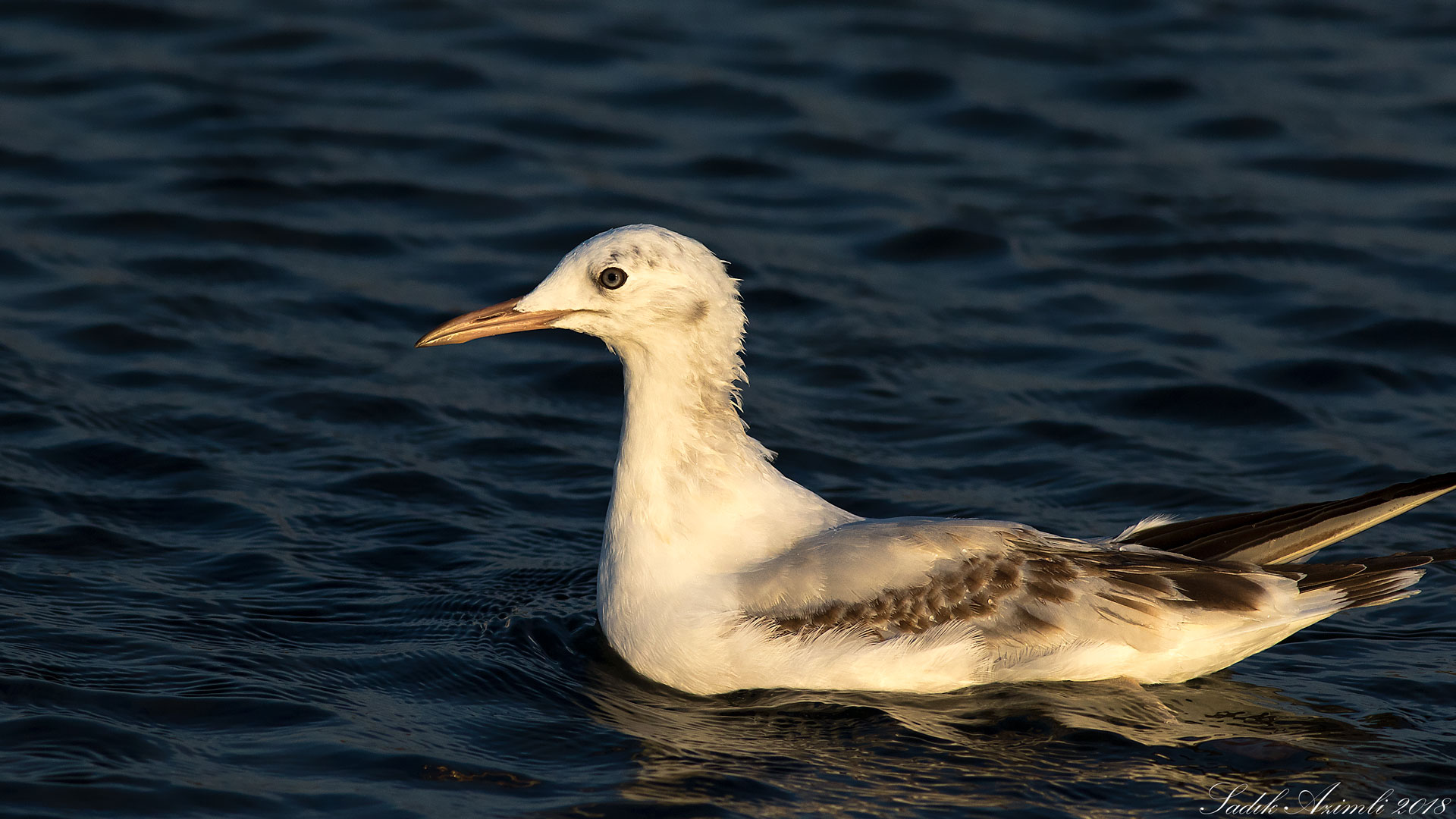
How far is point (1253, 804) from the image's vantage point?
712 centimetres

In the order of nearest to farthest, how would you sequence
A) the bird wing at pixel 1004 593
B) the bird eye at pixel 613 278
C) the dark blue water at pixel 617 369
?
1. the dark blue water at pixel 617 369
2. the bird wing at pixel 1004 593
3. the bird eye at pixel 613 278

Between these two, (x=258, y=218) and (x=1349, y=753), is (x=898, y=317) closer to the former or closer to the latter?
(x=258, y=218)

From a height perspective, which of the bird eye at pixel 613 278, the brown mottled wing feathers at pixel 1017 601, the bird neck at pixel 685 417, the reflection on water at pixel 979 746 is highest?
the bird eye at pixel 613 278

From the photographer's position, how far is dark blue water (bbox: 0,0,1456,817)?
7496 mm

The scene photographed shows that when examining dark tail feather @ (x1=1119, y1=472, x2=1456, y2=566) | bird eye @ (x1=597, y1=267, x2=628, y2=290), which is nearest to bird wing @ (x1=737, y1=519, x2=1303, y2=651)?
dark tail feather @ (x1=1119, y1=472, x2=1456, y2=566)

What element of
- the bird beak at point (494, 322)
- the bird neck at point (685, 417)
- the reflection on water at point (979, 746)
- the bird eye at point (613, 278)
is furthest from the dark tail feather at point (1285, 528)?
the bird beak at point (494, 322)

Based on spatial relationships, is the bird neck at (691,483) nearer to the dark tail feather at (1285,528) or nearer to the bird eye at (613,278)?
the bird eye at (613,278)

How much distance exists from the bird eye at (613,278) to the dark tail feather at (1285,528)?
2.49 meters

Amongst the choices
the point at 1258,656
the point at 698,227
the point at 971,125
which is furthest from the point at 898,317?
the point at 1258,656

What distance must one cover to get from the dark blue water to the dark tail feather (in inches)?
25.3

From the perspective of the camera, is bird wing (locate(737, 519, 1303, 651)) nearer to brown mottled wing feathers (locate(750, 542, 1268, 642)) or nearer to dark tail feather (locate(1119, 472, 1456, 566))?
brown mottled wing feathers (locate(750, 542, 1268, 642))

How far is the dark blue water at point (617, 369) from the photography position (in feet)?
24.6

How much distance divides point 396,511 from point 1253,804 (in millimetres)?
4949

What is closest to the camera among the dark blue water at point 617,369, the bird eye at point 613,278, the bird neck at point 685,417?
the dark blue water at point 617,369
